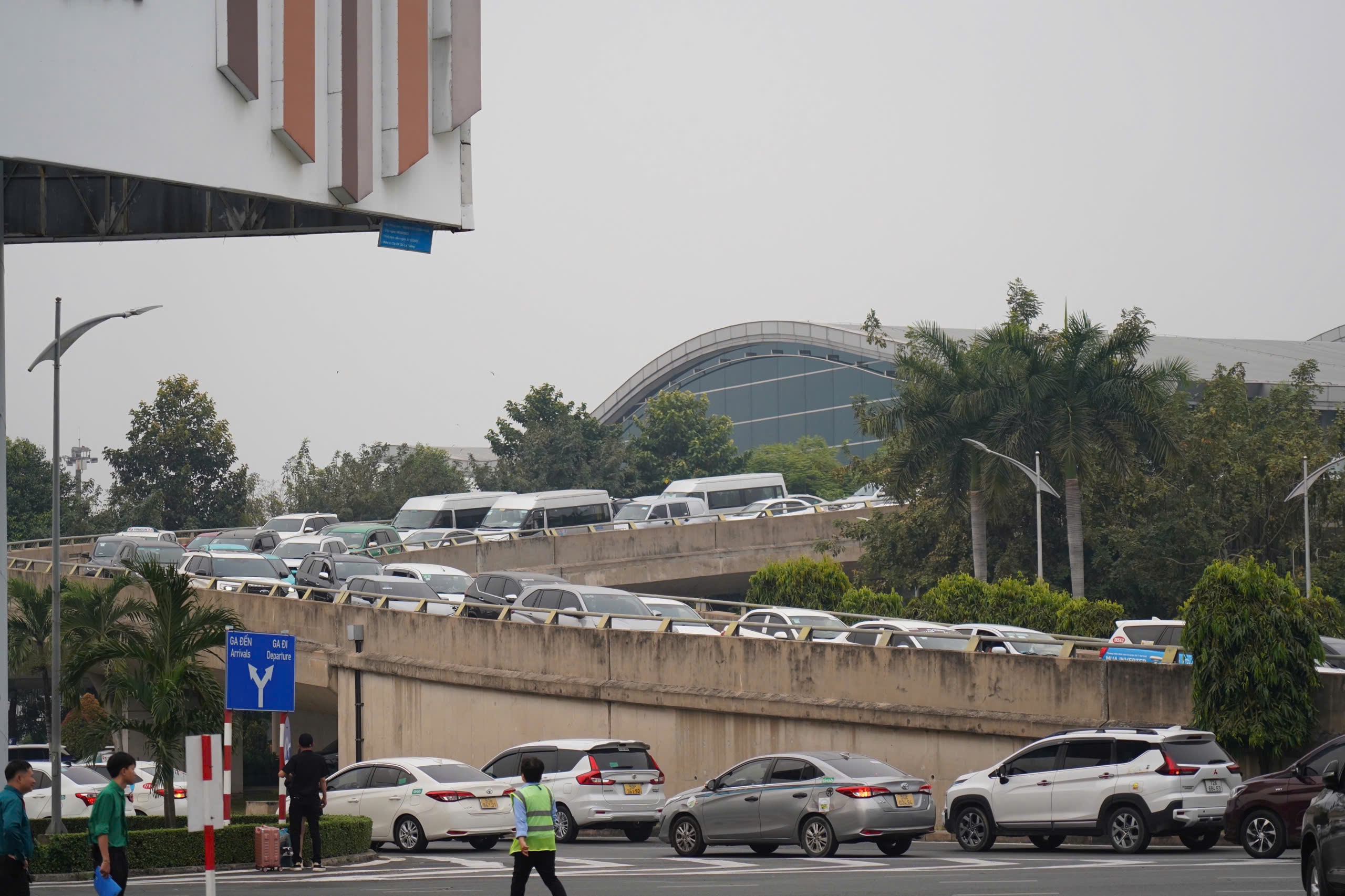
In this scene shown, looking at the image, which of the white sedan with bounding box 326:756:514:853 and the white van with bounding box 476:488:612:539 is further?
the white van with bounding box 476:488:612:539

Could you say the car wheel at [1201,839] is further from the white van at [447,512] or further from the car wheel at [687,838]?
the white van at [447,512]

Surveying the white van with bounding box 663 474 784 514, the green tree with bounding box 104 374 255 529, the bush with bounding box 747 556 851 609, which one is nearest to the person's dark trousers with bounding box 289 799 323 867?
the bush with bounding box 747 556 851 609

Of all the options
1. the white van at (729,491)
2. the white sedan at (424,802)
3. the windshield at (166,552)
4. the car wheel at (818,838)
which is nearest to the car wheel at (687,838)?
the car wheel at (818,838)

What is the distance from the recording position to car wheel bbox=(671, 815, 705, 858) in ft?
71.1

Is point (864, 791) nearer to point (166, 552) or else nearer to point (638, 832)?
point (638, 832)

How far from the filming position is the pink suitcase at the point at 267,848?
19.1 m

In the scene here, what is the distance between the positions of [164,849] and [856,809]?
27.7ft

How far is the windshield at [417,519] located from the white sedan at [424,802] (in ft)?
114

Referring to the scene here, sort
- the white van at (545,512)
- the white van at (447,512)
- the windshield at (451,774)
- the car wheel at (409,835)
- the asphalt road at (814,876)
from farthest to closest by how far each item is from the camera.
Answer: the white van at (447,512) < the white van at (545,512) < the windshield at (451,774) < the car wheel at (409,835) < the asphalt road at (814,876)

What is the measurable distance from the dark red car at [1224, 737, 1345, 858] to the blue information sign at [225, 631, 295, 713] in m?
10.9

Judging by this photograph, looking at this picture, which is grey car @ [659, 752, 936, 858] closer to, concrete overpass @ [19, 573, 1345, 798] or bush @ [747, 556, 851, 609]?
concrete overpass @ [19, 573, 1345, 798]

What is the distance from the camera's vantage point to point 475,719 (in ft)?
106

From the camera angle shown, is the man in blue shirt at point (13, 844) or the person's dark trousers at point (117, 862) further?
the person's dark trousers at point (117, 862)

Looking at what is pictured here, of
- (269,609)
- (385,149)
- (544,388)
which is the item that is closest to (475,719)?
(269,609)
